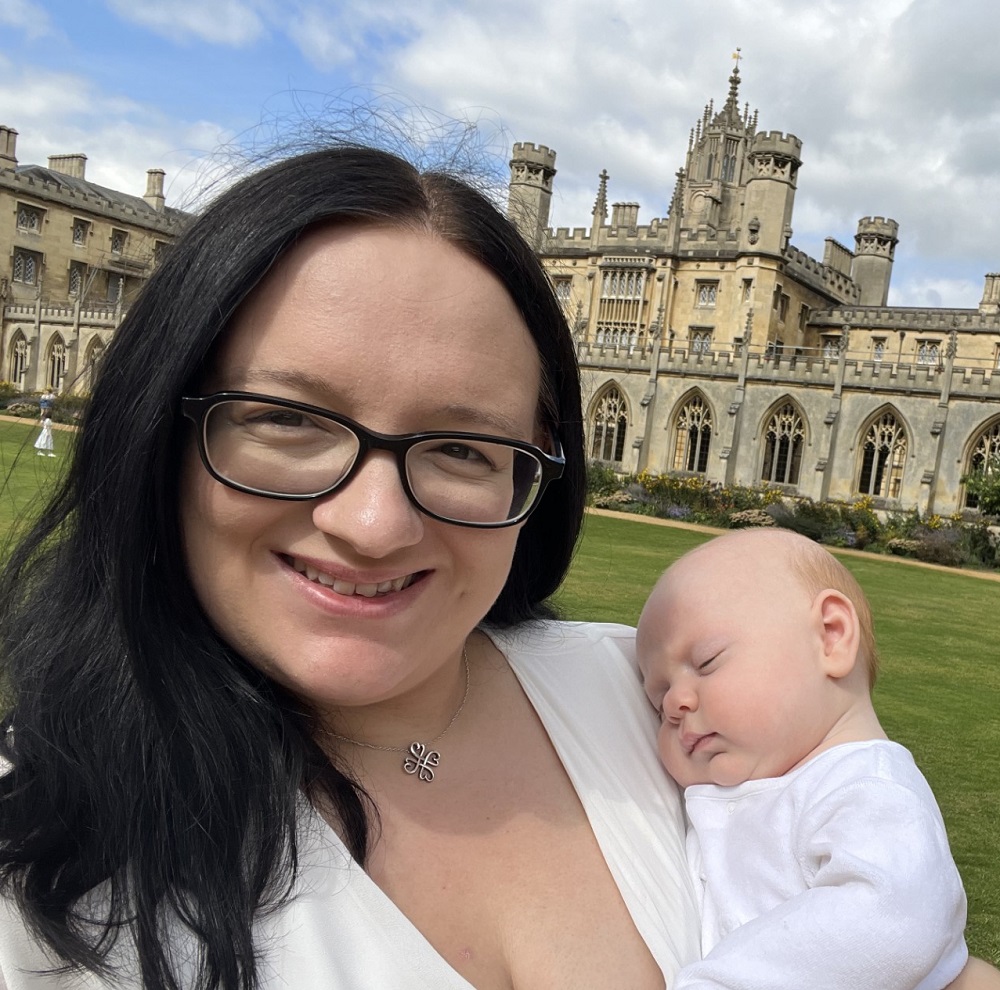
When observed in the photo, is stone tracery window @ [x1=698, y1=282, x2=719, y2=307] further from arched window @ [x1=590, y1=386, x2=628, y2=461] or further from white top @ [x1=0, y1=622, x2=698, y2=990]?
white top @ [x1=0, y1=622, x2=698, y2=990]

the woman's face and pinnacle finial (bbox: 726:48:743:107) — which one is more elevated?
pinnacle finial (bbox: 726:48:743:107)

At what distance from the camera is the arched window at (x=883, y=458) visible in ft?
96.9

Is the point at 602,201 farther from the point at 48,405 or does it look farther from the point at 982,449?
the point at 48,405

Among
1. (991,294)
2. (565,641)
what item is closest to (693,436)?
(991,294)

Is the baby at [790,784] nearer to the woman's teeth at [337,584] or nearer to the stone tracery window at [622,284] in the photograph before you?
the woman's teeth at [337,584]

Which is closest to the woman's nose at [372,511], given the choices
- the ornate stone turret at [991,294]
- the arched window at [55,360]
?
the arched window at [55,360]

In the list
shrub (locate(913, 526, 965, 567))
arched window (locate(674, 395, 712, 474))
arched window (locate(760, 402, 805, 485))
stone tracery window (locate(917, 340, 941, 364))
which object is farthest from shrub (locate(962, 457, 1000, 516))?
stone tracery window (locate(917, 340, 941, 364))

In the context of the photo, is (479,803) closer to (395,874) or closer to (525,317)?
(395,874)

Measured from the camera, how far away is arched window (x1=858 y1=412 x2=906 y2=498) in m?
29.5

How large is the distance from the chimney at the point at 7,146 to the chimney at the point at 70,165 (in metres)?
5.76

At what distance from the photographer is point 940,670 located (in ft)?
29.0

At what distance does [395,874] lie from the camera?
1184mm

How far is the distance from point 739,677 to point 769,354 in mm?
37144

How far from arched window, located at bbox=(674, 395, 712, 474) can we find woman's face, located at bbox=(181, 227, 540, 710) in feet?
108
